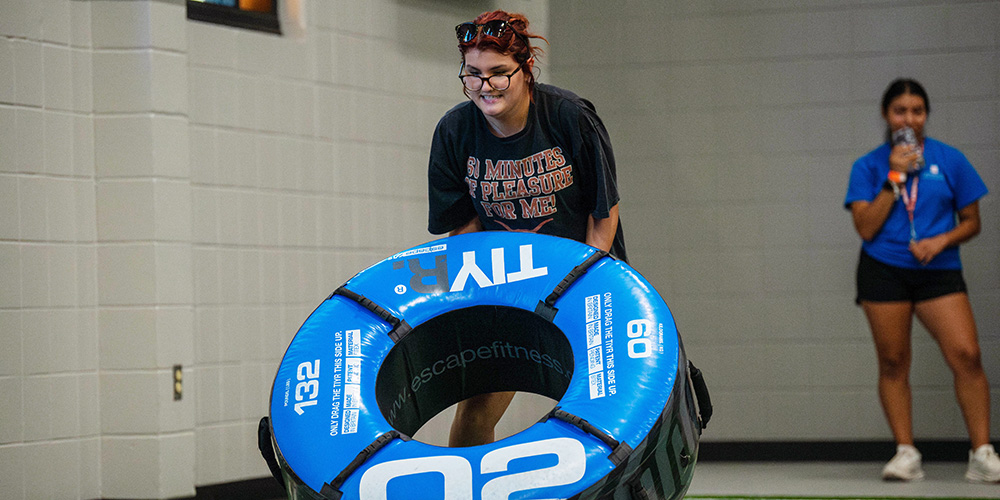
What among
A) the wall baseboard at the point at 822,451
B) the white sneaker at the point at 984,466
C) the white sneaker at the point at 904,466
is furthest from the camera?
the wall baseboard at the point at 822,451

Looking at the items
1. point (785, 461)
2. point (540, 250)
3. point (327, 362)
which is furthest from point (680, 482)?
point (785, 461)

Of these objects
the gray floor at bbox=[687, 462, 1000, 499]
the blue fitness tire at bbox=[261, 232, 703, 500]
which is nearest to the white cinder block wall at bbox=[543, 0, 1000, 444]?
the gray floor at bbox=[687, 462, 1000, 499]

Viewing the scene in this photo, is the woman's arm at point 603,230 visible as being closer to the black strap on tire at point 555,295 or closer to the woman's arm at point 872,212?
the black strap on tire at point 555,295

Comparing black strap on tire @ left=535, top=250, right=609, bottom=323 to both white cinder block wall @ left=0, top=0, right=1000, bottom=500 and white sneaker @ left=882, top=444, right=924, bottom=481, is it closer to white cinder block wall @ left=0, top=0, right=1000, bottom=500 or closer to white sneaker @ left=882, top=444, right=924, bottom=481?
white cinder block wall @ left=0, top=0, right=1000, bottom=500

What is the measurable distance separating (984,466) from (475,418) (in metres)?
2.14

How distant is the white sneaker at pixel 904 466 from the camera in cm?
348

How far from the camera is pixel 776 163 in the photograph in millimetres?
4188

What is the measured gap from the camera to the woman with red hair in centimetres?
189

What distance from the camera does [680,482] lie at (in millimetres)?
1684

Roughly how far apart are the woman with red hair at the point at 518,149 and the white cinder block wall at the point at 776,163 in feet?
7.11

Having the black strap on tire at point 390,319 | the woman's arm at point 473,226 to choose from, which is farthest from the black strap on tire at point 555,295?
the woman's arm at point 473,226

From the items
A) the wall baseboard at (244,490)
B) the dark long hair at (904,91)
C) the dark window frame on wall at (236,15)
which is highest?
the dark window frame on wall at (236,15)

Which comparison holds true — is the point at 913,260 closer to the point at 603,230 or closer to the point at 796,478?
the point at 796,478

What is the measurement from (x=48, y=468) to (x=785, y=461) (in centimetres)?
288
